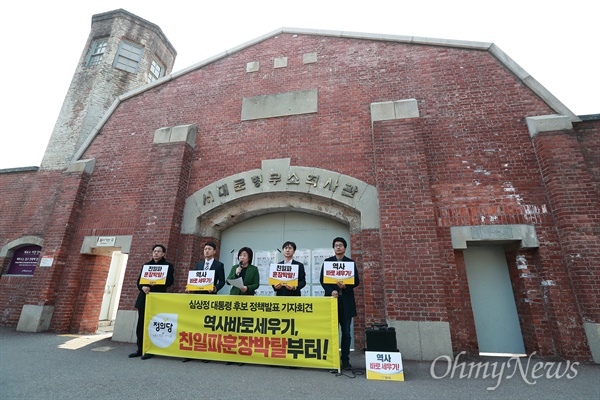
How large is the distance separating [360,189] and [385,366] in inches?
141

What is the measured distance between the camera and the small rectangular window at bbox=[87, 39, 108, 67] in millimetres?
11391

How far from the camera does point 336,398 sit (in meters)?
3.19

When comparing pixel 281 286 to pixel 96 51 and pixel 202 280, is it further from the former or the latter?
pixel 96 51

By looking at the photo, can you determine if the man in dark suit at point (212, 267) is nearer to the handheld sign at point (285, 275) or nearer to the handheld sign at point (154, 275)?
the handheld sign at point (154, 275)

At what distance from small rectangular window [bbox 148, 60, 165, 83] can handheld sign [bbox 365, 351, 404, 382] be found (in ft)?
44.5

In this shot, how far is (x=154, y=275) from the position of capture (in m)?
5.15

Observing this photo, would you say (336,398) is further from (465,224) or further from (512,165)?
(512,165)

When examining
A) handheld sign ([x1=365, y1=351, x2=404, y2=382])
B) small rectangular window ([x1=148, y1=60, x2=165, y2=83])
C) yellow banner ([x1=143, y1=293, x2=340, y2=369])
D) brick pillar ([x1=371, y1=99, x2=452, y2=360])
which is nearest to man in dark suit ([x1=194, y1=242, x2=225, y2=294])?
yellow banner ([x1=143, y1=293, x2=340, y2=369])

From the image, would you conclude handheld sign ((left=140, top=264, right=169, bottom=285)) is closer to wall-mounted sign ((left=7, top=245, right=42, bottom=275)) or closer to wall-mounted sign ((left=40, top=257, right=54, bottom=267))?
wall-mounted sign ((left=40, top=257, right=54, bottom=267))

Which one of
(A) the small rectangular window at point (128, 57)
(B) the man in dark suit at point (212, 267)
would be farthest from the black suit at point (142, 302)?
(A) the small rectangular window at point (128, 57)

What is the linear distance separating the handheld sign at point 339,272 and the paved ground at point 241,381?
50.0 inches

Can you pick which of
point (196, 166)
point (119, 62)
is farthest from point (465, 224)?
point (119, 62)

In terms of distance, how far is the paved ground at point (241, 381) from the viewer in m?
3.28

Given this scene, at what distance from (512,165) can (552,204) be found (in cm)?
106
